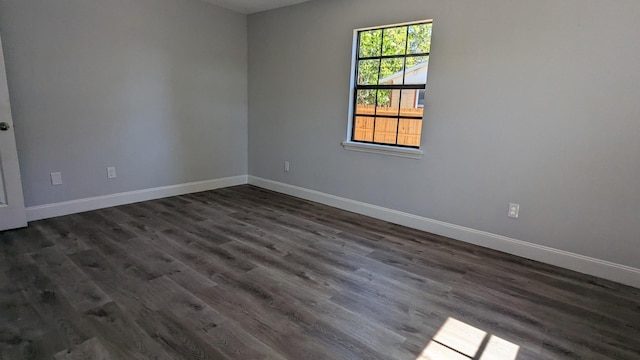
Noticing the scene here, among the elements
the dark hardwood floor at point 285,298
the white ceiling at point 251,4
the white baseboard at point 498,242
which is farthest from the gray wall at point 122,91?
the white baseboard at point 498,242

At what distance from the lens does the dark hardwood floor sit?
1.73 meters

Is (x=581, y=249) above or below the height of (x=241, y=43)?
below

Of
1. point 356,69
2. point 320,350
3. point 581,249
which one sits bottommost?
point 320,350

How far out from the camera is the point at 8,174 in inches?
115

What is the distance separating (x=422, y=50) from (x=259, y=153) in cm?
264

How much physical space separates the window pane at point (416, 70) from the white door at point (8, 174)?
11.5 ft

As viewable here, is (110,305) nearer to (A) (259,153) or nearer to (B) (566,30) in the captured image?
(A) (259,153)

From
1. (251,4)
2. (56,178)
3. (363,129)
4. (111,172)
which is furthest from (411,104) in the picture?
(56,178)

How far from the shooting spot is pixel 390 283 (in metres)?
Answer: 2.38

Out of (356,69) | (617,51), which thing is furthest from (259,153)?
(617,51)

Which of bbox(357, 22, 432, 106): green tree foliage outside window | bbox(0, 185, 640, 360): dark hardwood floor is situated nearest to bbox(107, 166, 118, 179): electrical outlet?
bbox(0, 185, 640, 360): dark hardwood floor

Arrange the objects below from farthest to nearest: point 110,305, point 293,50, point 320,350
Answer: point 293,50 → point 110,305 → point 320,350

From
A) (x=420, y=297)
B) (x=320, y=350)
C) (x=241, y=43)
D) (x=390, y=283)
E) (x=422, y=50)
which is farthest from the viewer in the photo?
(x=241, y=43)

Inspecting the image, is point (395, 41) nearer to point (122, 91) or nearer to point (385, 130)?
point (385, 130)
